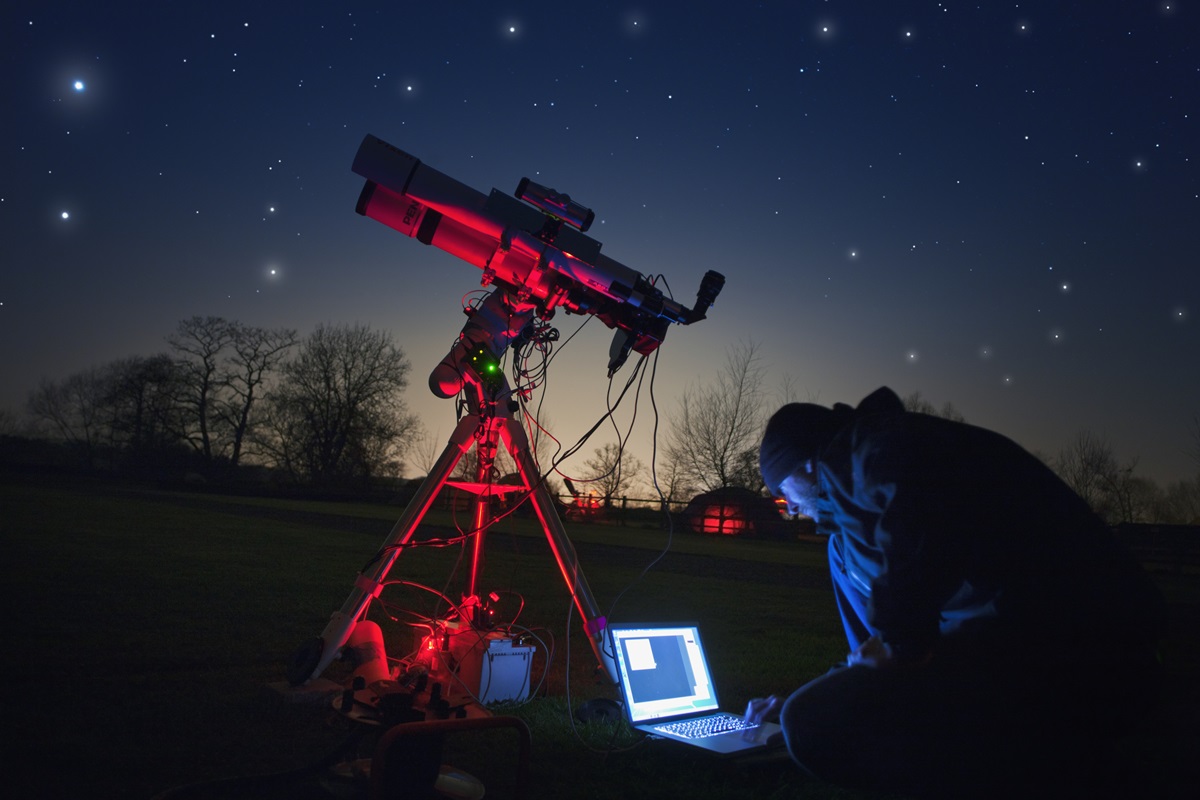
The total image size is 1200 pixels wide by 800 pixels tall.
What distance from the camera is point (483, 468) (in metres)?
3.98

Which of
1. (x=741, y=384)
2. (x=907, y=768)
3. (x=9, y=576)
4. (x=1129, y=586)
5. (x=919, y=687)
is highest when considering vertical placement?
(x=741, y=384)

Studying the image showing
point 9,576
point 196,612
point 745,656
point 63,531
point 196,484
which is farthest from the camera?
point 196,484

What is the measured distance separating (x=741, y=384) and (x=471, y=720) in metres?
30.2

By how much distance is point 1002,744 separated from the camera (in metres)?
1.39

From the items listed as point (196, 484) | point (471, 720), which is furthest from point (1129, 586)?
point (196, 484)

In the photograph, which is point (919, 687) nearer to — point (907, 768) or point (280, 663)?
point (907, 768)

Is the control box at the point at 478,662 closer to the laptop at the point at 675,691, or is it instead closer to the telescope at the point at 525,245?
the laptop at the point at 675,691

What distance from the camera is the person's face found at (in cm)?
204

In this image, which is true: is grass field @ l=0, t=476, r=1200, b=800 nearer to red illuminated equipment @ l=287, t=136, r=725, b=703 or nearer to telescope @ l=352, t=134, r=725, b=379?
red illuminated equipment @ l=287, t=136, r=725, b=703

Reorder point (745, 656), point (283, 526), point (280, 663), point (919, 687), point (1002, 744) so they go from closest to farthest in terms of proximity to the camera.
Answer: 1. point (1002, 744)
2. point (919, 687)
3. point (280, 663)
4. point (745, 656)
5. point (283, 526)

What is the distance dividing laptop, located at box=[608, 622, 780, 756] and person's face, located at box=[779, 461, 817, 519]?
1.14m

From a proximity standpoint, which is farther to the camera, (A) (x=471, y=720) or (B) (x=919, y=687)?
(A) (x=471, y=720)

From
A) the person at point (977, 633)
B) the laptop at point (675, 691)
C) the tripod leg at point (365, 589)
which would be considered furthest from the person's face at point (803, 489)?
the tripod leg at point (365, 589)

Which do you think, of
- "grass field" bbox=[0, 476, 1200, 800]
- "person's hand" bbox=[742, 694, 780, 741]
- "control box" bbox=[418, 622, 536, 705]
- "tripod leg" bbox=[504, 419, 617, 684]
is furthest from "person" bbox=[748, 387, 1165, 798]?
"control box" bbox=[418, 622, 536, 705]
